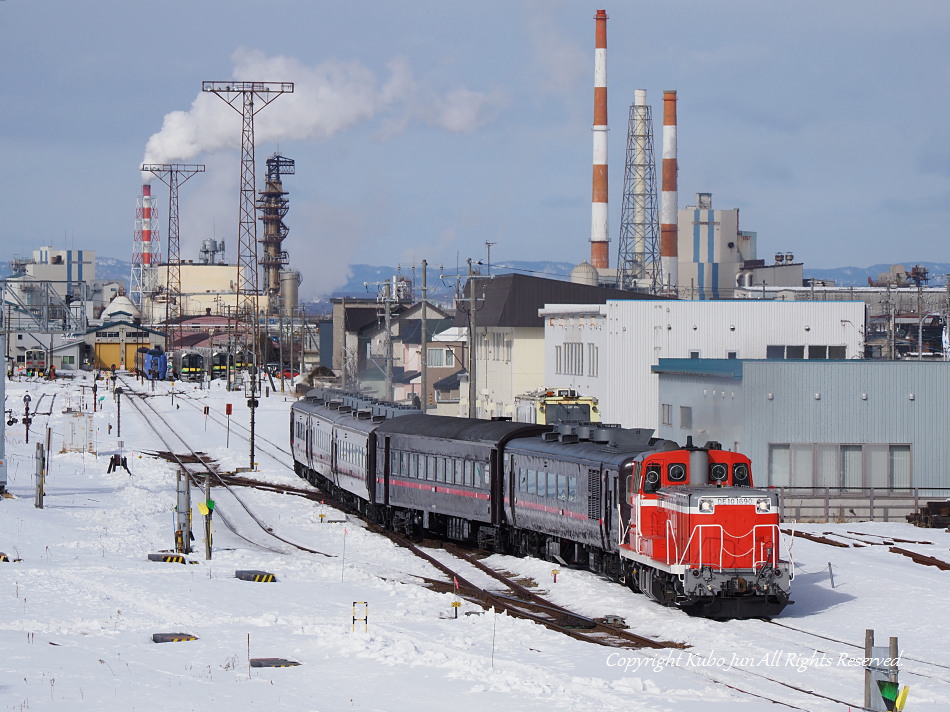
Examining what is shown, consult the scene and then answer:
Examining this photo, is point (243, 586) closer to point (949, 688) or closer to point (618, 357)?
point (949, 688)

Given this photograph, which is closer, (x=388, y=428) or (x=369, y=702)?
(x=369, y=702)

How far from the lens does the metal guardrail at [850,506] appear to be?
36344 millimetres

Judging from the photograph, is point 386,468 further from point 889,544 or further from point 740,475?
point 740,475

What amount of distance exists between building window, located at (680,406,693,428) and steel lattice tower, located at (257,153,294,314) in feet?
495

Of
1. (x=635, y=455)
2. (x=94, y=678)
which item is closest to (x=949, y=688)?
(x=635, y=455)

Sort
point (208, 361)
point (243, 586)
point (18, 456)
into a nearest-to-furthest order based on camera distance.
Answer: point (243, 586), point (18, 456), point (208, 361)

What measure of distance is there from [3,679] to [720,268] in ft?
471

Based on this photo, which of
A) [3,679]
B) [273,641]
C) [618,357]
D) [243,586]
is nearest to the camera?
[3,679]

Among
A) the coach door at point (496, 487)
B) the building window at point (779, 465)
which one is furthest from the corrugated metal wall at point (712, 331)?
the coach door at point (496, 487)

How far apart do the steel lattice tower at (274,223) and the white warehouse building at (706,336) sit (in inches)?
5641

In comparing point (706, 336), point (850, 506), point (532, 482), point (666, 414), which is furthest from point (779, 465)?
point (532, 482)

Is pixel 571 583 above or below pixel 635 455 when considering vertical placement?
below

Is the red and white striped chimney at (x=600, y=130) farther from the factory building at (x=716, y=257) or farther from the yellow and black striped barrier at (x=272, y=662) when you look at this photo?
the yellow and black striped barrier at (x=272, y=662)

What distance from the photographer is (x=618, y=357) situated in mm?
53344
